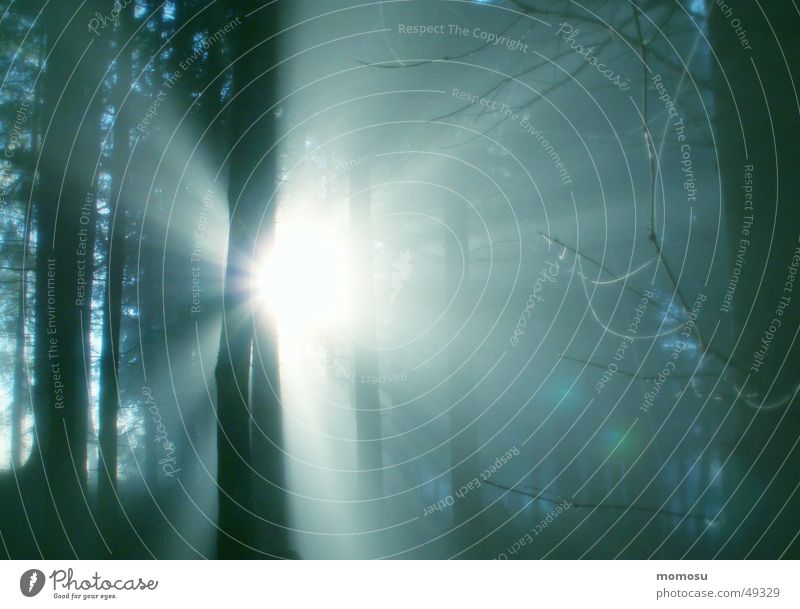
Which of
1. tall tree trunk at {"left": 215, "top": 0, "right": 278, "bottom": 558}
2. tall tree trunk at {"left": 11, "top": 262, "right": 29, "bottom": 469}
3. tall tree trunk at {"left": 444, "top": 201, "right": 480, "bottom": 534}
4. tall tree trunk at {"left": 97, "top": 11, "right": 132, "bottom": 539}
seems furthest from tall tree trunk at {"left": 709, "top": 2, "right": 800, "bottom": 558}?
tall tree trunk at {"left": 11, "top": 262, "right": 29, "bottom": 469}

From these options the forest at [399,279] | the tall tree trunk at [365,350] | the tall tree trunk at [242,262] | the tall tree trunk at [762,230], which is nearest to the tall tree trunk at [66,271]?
the forest at [399,279]

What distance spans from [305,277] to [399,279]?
136 mm

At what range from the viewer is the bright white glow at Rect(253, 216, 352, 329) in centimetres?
94

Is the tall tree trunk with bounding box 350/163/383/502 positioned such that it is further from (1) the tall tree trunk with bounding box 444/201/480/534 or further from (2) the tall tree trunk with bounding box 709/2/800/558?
(2) the tall tree trunk with bounding box 709/2/800/558

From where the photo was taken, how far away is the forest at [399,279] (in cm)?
92

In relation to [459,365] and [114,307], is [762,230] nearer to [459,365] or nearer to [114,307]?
[459,365]
